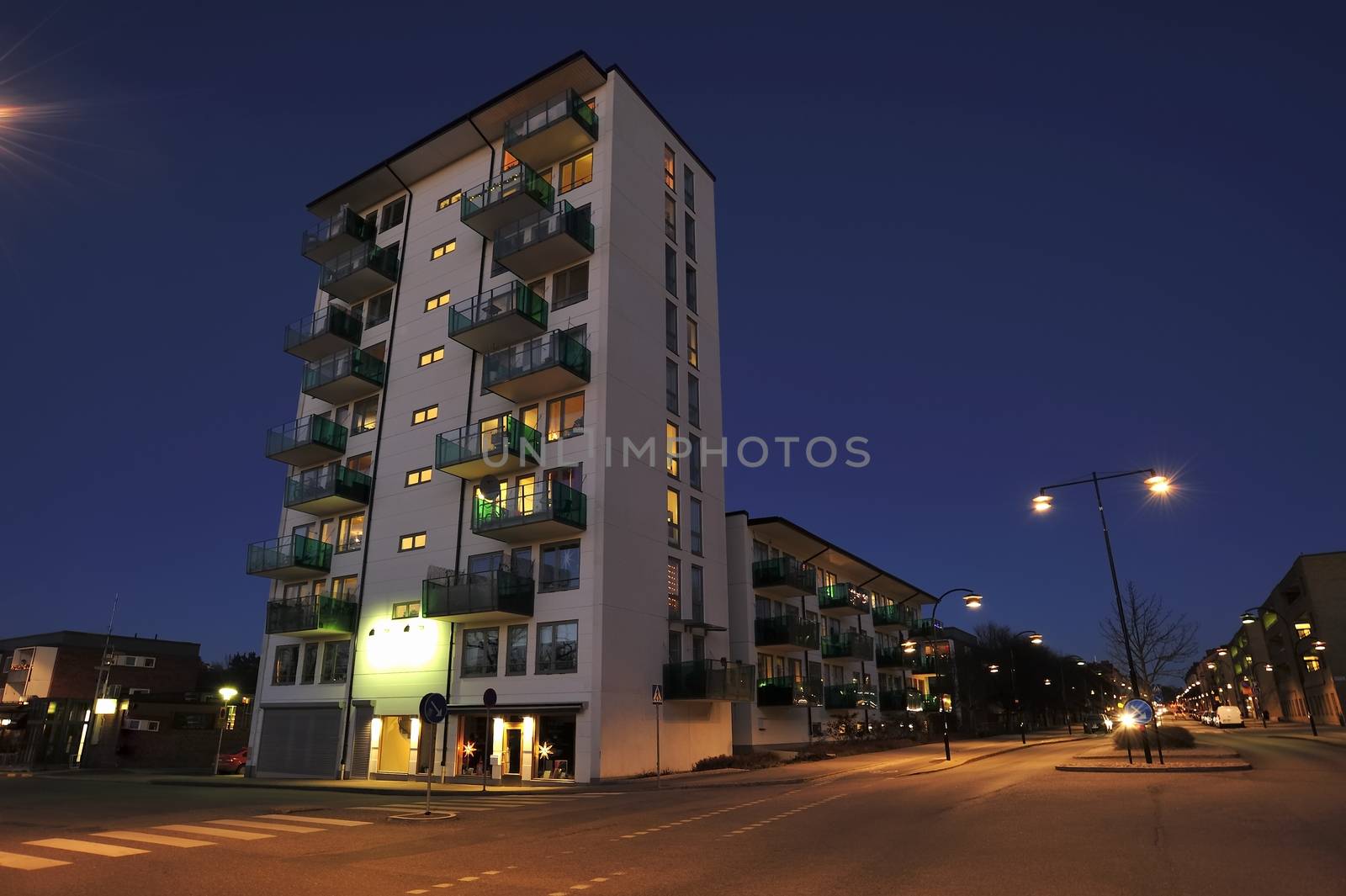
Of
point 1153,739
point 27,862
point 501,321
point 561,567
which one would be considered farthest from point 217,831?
point 1153,739

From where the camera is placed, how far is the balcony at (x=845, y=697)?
155ft

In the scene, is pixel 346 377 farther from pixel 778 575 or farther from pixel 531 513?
pixel 778 575

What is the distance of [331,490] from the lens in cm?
3644

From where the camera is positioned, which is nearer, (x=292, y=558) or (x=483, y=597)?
(x=483, y=597)

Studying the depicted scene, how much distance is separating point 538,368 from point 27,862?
22.1m

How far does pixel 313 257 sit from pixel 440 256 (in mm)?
9118

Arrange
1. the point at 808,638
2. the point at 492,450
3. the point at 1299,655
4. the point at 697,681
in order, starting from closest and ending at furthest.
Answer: the point at 492,450, the point at 697,681, the point at 808,638, the point at 1299,655

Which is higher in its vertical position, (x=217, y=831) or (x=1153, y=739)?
(x=1153, y=739)

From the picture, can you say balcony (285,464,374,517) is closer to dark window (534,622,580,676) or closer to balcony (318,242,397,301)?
balcony (318,242,397,301)

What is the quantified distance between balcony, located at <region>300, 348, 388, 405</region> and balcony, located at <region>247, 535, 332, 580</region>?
23.4 feet

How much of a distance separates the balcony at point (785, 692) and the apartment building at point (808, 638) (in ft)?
0.15

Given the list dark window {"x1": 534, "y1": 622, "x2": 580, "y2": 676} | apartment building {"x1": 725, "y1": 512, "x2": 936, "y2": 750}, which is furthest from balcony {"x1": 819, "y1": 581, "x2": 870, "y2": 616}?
dark window {"x1": 534, "y1": 622, "x2": 580, "y2": 676}

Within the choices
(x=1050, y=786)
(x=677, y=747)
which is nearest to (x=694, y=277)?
(x=677, y=747)

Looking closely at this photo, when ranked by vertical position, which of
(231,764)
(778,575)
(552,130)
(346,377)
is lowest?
(231,764)
